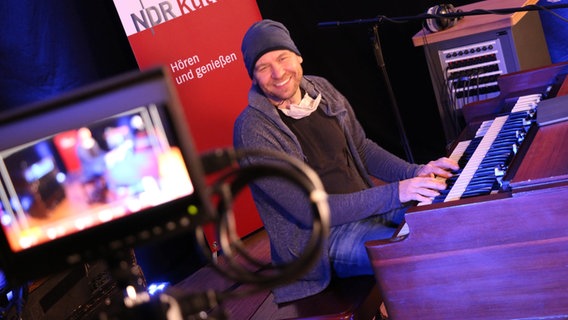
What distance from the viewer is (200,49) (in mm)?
→ 4656

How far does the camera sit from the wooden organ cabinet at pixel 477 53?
12.9 ft

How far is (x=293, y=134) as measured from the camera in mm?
2820

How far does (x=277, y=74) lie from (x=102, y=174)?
172 centimetres

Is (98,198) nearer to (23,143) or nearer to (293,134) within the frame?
(23,143)

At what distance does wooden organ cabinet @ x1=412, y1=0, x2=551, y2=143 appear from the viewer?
12.9 feet

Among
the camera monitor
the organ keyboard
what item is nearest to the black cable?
the camera monitor

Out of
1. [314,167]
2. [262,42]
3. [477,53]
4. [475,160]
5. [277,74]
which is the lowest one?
[475,160]

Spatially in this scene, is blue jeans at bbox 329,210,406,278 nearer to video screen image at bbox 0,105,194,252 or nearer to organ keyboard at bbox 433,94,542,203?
organ keyboard at bbox 433,94,542,203

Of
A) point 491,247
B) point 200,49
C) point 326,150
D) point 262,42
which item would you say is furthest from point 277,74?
point 200,49

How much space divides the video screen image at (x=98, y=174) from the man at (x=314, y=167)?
145cm

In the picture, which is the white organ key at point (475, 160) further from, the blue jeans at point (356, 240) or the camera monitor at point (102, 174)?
the camera monitor at point (102, 174)

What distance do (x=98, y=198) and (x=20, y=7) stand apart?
3.66 m

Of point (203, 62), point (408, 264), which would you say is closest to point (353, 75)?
point (203, 62)

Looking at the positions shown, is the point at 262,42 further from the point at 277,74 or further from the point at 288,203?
the point at 288,203
